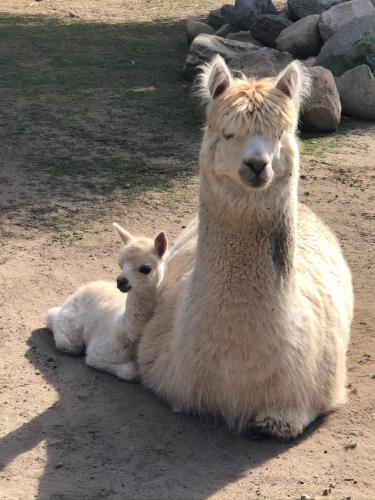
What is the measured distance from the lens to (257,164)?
15.2ft

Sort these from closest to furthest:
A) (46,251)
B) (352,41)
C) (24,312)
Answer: (24,312)
(46,251)
(352,41)

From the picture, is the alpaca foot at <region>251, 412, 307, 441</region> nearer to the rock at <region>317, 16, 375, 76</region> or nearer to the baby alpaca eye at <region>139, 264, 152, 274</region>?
the baby alpaca eye at <region>139, 264, 152, 274</region>

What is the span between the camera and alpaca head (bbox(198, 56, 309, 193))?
4699 mm

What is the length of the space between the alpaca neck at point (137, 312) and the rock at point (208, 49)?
24.3ft

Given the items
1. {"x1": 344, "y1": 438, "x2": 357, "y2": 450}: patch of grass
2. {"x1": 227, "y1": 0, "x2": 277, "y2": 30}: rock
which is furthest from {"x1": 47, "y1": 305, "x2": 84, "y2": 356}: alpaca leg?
{"x1": 227, "y1": 0, "x2": 277, "y2": 30}: rock

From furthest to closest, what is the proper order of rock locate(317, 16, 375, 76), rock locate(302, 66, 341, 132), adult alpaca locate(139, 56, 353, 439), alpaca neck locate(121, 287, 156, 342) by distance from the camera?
rock locate(317, 16, 375, 76) → rock locate(302, 66, 341, 132) → alpaca neck locate(121, 287, 156, 342) → adult alpaca locate(139, 56, 353, 439)

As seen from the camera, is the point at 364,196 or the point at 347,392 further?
the point at 364,196

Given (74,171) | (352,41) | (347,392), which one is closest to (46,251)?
(74,171)

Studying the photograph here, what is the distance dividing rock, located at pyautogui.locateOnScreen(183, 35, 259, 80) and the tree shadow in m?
7.77

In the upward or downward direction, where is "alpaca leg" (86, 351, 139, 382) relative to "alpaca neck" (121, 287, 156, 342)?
downward

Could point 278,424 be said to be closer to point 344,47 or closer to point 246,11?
point 344,47

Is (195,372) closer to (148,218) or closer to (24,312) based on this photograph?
(24,312)

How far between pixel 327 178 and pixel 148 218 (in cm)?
239

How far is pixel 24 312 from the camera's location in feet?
22.6
